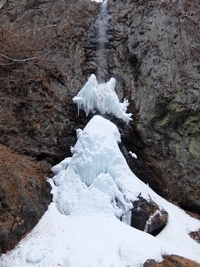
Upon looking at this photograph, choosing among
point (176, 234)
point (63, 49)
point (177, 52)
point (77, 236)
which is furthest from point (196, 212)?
point (63, 49)

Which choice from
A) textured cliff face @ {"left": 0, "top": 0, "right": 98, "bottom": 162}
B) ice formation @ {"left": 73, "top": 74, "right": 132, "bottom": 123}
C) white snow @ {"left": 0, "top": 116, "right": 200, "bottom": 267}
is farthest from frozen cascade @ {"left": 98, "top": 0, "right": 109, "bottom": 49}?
white snow @ {"left": 0, "top": 116, "right": 200, "bottom": 267}

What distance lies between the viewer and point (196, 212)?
10.6 m

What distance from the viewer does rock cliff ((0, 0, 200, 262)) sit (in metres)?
9.91

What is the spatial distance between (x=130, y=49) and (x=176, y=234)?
8.89 meters

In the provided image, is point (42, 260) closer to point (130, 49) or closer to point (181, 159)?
point (181, 159)

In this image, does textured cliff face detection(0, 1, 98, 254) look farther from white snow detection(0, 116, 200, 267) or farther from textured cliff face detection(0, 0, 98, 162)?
white snow detection(0, 116, 200, 267)

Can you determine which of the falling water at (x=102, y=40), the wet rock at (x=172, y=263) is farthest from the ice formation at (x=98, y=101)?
the wet rock at (x=172, y=263)

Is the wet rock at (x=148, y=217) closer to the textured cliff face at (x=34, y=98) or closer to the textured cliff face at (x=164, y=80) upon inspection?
the textured cliff face at (x=164, y=80)

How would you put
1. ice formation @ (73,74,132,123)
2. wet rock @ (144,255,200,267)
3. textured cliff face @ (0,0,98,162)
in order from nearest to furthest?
wet rock @ (144,255,200,267) → textured cliff face @ (0,0,98,162) → ice formation @ (73,74,132,123)

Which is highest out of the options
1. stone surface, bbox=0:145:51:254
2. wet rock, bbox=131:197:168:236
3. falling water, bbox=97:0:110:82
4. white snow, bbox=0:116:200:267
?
falling water, bbox=97:0:110:82

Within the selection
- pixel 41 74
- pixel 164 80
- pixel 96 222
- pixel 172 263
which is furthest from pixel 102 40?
pixel 172 263

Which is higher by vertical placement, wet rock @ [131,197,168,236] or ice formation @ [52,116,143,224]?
ice formation @ [52,116,143,224]

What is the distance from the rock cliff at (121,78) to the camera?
991 cm

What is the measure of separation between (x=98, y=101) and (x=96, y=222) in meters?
5.67
